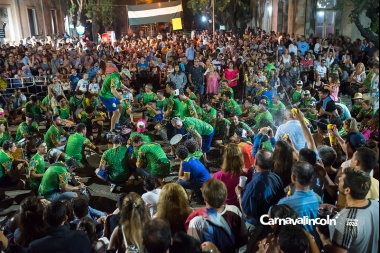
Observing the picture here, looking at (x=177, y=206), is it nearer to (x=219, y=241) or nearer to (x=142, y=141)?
(x=219, y=241)

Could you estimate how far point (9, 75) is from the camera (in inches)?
518

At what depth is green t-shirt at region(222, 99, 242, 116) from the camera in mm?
8406

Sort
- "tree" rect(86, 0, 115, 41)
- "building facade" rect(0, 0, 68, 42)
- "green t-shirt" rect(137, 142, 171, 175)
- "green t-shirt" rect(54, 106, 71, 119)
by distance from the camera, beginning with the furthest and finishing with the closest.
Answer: "tree" rect(86, 0, 115, 41) → "building facade" rect(0, 0, 68, 42) → "green t-shirt" rect(54, 106, 71, 119) → "green t-shirt" rect(137, 142, 171, 175)

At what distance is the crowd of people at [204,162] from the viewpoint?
3008 millimetres

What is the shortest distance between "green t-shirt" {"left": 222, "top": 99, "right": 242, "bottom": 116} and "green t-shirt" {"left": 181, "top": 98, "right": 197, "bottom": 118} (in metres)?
0.92

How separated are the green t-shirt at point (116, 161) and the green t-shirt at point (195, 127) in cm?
126

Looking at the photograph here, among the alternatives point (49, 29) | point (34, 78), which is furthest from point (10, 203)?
point (49, 29)

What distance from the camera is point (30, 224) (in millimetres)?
3709

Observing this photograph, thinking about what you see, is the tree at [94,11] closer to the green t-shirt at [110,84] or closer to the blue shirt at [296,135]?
the green t-shirt at [110,84]

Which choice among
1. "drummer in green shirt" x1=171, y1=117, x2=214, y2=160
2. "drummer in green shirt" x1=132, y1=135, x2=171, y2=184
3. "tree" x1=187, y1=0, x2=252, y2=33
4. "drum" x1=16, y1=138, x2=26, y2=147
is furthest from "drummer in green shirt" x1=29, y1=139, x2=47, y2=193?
"tree" x1=187, y1=0, x2=252, y2=33

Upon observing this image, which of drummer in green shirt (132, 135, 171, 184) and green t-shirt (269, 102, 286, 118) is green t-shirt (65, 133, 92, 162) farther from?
green t-shirt (269, 102, 286, 118)

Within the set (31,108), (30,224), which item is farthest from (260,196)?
(31,108)

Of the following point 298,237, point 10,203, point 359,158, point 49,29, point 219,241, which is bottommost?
point 10,203

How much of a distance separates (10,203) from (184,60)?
7.89m
